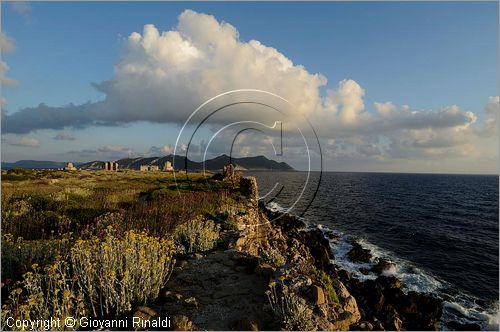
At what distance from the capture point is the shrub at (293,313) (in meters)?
5.35

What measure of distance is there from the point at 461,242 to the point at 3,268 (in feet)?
138

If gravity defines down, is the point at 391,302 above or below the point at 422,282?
above

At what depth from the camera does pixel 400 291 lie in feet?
64.7

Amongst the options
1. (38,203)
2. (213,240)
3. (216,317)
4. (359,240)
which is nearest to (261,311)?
(216,317)

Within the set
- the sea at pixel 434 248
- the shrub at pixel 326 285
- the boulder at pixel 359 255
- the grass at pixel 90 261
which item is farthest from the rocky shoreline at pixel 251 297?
the boulder at pixel 359 255

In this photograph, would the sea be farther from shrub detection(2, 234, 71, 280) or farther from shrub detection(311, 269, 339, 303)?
shrub detection(2, 234, 71, 280)

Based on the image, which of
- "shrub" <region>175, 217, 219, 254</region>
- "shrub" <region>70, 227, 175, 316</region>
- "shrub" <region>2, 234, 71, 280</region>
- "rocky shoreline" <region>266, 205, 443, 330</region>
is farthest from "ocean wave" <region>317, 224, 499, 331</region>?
"shrub" <region>2, 234, 71, 280</region>

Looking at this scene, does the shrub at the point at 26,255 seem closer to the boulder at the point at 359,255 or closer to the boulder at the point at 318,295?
the boulder at the point at 318,295

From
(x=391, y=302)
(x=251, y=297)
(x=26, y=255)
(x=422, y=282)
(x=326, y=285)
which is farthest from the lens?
(x=422, y=282)

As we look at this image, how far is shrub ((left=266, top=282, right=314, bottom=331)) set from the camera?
17.6 ft

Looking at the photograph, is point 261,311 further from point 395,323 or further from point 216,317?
point 395,323

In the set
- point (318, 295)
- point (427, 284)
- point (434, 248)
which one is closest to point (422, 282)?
point (427, 284)

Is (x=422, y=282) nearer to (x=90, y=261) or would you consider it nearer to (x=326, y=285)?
(x=326, y=285)

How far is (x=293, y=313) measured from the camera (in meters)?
5.49
